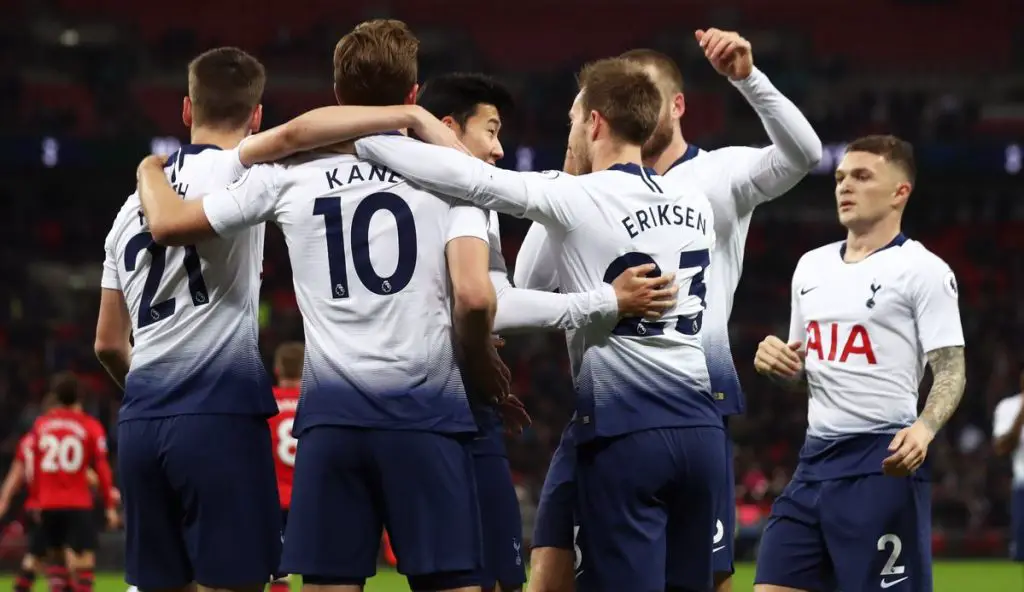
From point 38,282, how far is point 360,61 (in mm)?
24031

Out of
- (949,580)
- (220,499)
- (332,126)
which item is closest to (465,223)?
(332,126)

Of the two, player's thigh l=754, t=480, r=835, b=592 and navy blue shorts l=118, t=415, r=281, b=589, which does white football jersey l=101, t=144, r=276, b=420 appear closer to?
navy blue shorts l=118, t=415, r=281, b=589

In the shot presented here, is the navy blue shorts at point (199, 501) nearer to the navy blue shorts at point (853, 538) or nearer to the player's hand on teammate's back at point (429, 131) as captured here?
the player's hand on teammate's back at point (429, 131)

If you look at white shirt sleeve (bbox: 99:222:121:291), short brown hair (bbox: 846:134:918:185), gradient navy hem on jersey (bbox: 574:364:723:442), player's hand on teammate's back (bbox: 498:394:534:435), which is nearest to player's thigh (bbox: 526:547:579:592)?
player's hand on teammate's back (bbox: 498:394:534:435)

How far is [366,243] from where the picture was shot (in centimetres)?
463

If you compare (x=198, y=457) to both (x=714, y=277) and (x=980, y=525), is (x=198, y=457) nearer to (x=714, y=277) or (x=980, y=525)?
(x=714, y=277)

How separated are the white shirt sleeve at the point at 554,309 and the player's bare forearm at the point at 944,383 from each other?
5.84 ft

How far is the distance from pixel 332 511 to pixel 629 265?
4.26ft

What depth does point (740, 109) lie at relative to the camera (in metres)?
30.0

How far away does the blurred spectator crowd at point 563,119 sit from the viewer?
24422 mm

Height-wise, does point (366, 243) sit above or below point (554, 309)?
above

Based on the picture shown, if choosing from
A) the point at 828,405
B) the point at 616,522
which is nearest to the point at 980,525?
the point at 828,405

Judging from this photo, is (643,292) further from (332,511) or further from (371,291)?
(332,511)

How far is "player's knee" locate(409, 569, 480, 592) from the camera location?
15.2 feet
